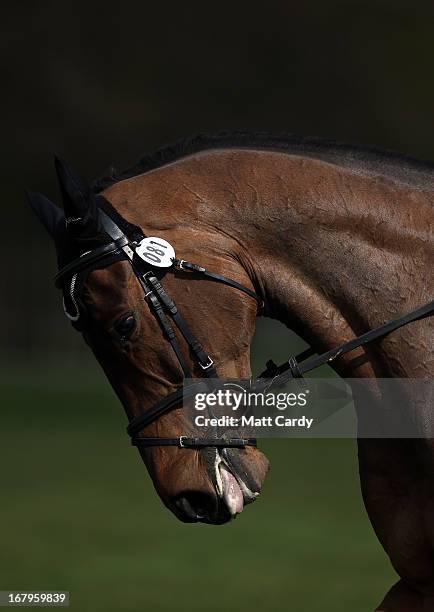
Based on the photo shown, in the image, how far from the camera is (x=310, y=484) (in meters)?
9.80

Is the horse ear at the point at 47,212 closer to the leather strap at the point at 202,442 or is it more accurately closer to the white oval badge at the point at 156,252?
the white oval badge at the point at 156,252

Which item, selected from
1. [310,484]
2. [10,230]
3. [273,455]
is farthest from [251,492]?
[10,230]

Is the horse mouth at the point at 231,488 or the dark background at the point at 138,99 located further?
the dark background at the point at 138,99

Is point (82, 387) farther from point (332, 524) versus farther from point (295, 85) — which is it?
point (332, 524)

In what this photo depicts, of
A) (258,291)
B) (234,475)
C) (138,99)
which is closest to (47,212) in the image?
(258,291)

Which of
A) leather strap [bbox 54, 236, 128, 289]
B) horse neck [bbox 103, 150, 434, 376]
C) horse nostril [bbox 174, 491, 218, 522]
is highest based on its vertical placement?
leather strap [bbox 54, 236, 128, 289]

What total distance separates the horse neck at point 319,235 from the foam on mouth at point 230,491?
432 millimetres

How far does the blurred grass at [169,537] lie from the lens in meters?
6.28

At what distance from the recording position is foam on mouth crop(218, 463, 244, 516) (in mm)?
3088

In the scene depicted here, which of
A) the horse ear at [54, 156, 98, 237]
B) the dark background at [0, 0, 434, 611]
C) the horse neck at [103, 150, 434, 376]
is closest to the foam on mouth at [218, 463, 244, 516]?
the horse neck at [103, 150, 434, 376]

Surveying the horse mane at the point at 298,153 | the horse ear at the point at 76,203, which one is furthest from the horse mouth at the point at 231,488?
the horse mane at the point at 298,153

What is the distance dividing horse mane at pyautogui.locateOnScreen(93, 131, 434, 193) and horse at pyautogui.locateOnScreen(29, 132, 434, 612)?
48mm

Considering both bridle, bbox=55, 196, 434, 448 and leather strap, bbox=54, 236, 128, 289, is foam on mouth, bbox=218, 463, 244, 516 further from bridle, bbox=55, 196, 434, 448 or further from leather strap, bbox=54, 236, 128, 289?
leather strap, bbox=54, 236, 128, 289

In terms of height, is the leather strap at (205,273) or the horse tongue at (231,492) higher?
the leather strap at (205,273)
